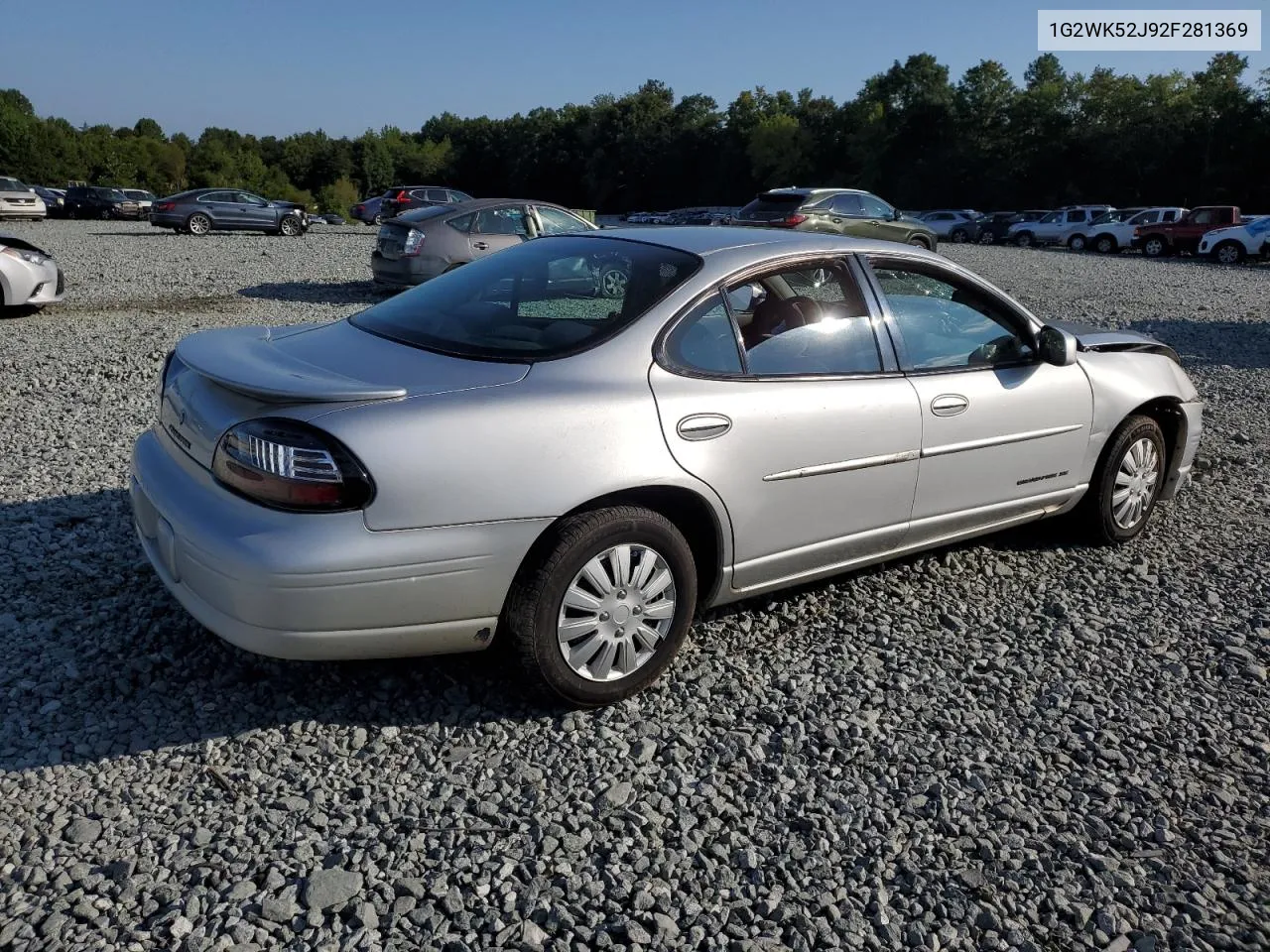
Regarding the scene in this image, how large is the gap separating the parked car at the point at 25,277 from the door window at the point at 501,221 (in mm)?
4807

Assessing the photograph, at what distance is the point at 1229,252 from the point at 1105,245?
6429mm

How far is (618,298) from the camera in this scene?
358 cm

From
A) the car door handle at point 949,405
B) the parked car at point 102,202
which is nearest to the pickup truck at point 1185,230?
the car door handle at point 949,405

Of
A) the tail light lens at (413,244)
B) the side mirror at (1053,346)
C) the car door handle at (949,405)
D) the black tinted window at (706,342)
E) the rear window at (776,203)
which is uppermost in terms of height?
the rear window at (776,203)

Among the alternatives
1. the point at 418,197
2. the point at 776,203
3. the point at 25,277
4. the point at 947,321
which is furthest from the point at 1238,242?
the point at 25,277

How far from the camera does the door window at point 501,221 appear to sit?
1304 cm

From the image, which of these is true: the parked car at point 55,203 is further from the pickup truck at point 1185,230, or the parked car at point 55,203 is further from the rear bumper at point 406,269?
the pickup truck at point 1185,230

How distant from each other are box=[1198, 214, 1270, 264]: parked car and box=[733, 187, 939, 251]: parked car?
44.2 feet

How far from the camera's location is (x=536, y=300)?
3.83m

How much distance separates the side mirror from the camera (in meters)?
4.39

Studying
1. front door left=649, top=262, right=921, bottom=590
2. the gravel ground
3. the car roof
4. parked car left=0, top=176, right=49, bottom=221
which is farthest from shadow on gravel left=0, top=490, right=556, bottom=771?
parked car left=0, top=176, right=49, bottom=221

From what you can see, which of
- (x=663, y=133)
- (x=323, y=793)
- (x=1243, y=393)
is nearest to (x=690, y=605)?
(x=323, y=793)

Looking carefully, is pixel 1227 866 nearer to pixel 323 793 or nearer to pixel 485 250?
pixel 323 793

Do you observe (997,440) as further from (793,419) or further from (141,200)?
(141,200)
